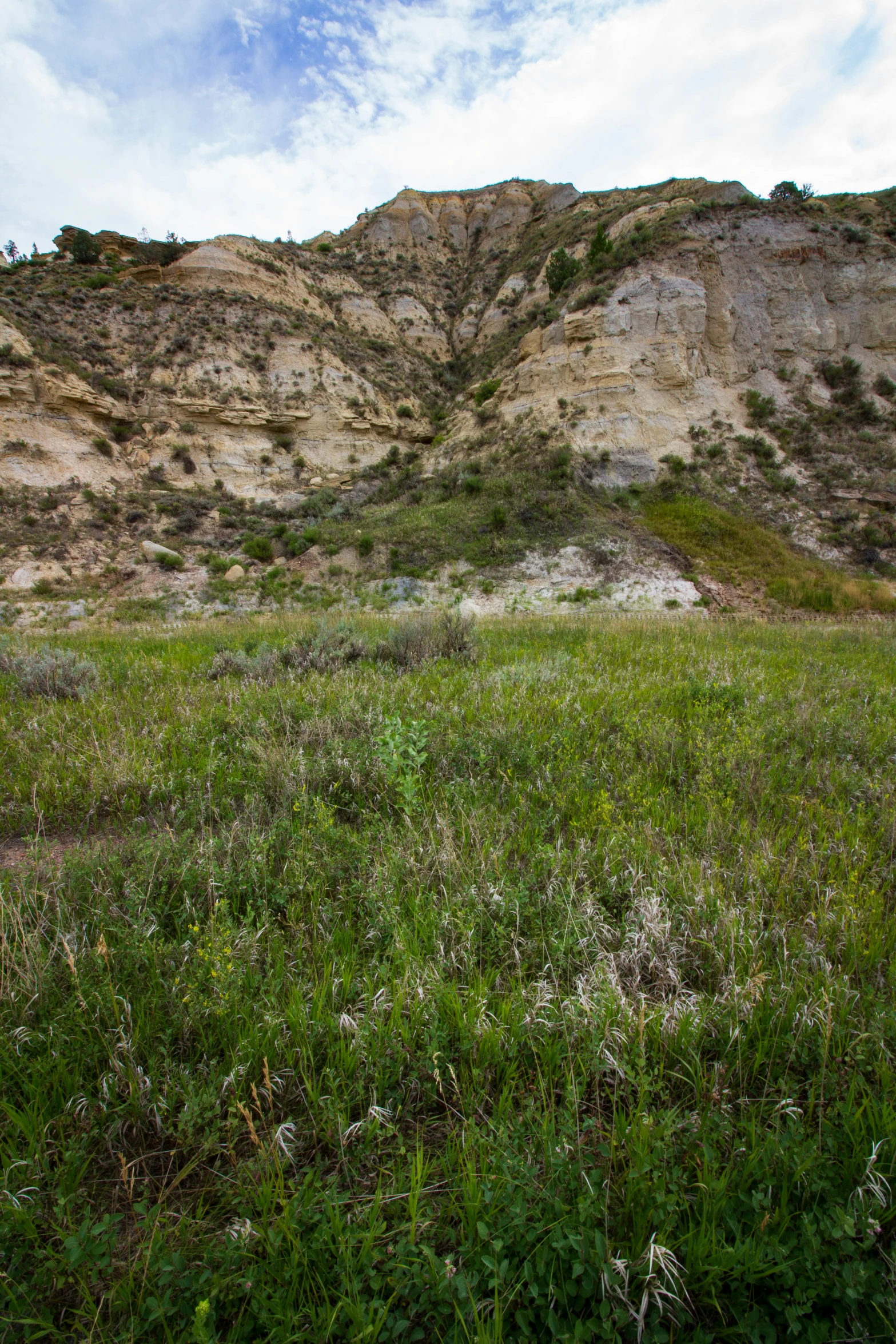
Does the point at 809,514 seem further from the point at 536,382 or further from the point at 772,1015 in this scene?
the point at 772,1015

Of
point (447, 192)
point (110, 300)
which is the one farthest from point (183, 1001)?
point (447, 192)

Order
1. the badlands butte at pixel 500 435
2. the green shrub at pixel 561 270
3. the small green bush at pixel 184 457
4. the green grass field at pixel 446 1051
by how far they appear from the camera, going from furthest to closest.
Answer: the green shrub at pixel 561 270
the small green bush at pixel 184 457
the badlands butte at pixel 500 435
the green grass field at pixel 446 1051

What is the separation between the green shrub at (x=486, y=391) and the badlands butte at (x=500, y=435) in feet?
0.57

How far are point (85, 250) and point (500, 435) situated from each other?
121ft

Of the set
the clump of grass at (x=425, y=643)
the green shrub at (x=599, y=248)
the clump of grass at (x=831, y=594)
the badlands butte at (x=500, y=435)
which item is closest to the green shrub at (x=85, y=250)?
the badlands butte at (x=500, y=435)

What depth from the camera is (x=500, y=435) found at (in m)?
27.8

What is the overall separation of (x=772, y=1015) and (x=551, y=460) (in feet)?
85.7

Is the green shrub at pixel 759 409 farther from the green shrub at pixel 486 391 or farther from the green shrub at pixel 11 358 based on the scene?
the green shrub at pixel 11 358

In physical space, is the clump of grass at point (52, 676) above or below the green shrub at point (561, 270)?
below

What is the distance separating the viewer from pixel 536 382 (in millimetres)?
28375

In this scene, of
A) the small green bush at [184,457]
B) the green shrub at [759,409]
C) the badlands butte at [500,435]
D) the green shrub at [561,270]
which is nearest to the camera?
the badlands butte at [500,435]

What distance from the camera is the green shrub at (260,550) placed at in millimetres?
24719

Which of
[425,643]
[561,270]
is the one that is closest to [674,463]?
[561,270]

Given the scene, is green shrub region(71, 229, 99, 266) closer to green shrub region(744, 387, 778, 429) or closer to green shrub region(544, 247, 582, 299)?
green shrub region(544, 247, 582, 299)
